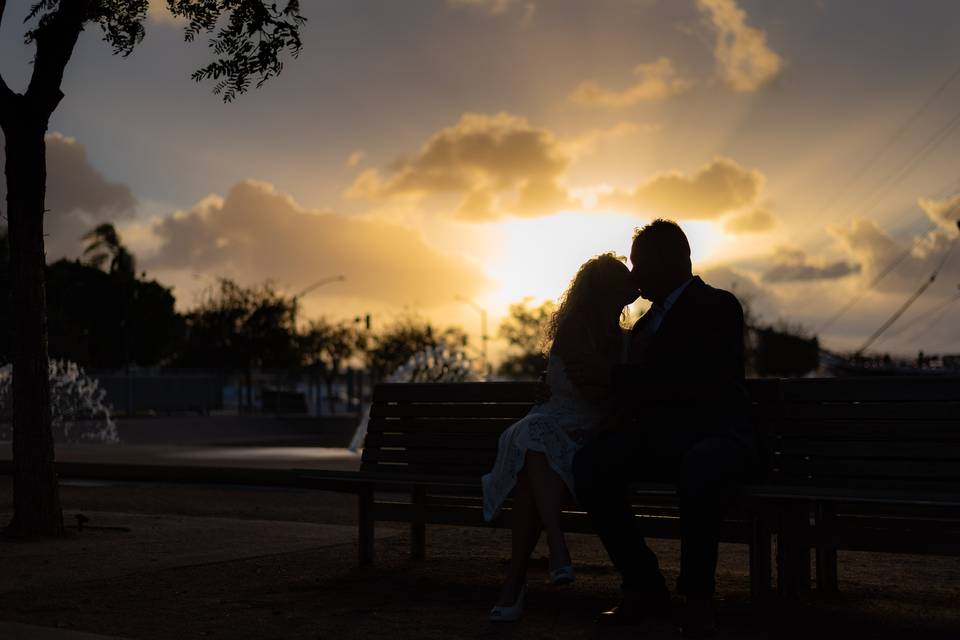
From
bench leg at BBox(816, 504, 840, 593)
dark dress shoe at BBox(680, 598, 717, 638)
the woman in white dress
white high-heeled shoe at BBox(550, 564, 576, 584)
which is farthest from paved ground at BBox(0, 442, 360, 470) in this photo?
dark dress shoe at BBox(680, 598, 717, 638)

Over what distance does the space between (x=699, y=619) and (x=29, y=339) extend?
5.29m

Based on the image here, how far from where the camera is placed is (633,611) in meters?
5.02

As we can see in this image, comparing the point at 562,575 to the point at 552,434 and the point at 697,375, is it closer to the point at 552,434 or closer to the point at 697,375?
the point at 552,434

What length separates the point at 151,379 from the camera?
144ft

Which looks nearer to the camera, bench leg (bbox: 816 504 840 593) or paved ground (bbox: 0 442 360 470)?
bench leg (bbox: 816 504 840 593)

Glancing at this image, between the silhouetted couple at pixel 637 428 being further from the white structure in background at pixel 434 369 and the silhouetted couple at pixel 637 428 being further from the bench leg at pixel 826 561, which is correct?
the white structure in background at pixel 434 369

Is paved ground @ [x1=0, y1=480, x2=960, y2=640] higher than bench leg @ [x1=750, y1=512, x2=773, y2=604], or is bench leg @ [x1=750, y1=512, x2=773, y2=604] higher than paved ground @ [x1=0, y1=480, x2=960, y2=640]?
bench leg @ [x1=750, y1=512, x2=773, y2=604]

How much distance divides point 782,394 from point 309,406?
152 feet

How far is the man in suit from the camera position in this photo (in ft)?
16.5

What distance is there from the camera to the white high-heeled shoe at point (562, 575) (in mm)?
5000

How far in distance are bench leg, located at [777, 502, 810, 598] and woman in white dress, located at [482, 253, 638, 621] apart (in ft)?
2.99

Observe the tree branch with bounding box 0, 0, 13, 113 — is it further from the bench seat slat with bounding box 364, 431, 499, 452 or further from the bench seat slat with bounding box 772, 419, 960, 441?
the bench seat slat with bounding box 772, 419, 960, 441

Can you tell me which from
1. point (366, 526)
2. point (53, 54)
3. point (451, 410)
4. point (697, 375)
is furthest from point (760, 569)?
point (53, 54)

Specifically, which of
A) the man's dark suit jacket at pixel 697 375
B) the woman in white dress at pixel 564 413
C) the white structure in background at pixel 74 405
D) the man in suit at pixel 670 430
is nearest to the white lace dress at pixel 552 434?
the woman in white dress at pixel 564 413
